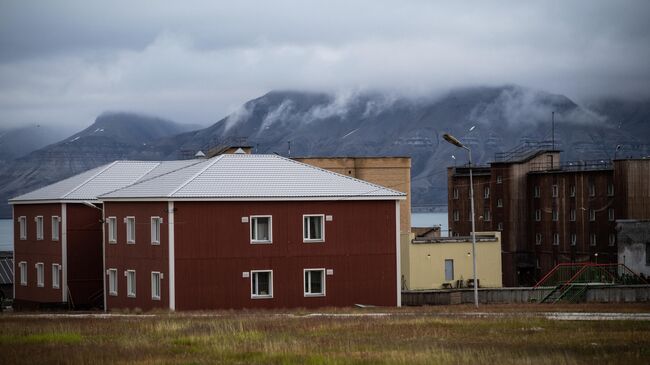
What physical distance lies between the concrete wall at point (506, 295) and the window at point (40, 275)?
73.3ft

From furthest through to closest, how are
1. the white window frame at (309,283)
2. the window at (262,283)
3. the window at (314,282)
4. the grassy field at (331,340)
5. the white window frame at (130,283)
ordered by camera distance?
the white window frame at (130,283)
the window at (314,282)
the white window frame at (309,283)
the window at (262,283)
the grassy field at (331,340)

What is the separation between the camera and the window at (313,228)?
60281 mm

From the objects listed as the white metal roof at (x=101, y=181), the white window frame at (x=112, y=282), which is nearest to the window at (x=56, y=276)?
the white metal roof at (x=101, y=181)

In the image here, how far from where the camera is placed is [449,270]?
3095 inches

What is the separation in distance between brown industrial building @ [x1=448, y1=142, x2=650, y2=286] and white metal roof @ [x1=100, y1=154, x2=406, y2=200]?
47.3 m

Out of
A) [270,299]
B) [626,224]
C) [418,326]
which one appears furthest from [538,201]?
[418,326]

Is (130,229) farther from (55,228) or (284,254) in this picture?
(55,228)

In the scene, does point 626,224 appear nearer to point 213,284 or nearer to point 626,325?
point 213,284

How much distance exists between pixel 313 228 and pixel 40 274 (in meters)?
20.7

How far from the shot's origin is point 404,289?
74812 mm

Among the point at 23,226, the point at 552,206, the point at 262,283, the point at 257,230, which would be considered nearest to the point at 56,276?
the point at 23,226

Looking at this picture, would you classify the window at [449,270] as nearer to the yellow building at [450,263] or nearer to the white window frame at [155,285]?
the yellow building at [450,263]

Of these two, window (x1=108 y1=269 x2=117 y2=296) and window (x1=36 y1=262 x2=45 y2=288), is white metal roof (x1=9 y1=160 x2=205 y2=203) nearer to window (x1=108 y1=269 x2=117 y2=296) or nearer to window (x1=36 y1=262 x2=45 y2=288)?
window (x1=36 y1=262 x2=45 y2=288)

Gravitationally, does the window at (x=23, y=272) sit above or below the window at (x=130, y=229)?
below
